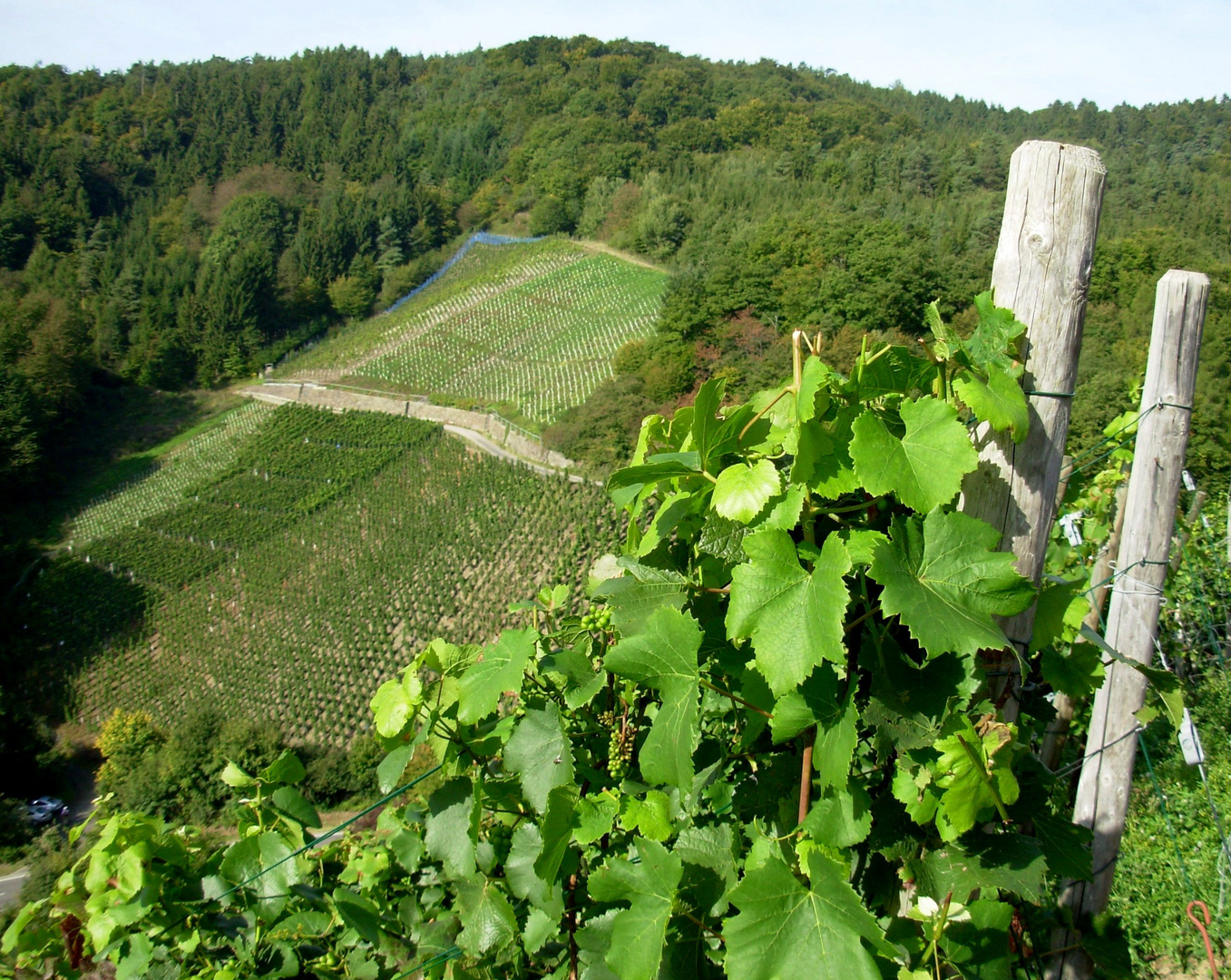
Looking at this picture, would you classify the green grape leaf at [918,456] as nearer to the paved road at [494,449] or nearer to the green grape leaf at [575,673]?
the green grape leaf at [575,673]

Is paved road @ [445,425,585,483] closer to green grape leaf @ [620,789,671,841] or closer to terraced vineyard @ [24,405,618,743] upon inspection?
terraced vineyard @ [24,405,618,743]

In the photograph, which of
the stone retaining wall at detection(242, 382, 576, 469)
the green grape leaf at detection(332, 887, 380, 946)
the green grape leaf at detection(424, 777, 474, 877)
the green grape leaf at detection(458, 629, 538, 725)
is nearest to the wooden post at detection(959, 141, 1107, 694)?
the green grape leaf at detection(458, 629, 538, 725)

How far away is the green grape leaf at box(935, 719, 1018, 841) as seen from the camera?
90 centimetres

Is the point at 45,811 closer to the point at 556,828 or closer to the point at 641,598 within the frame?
the point at 556,828

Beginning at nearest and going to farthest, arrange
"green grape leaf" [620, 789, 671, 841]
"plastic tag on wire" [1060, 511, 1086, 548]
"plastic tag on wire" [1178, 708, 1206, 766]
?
"green grape leaf" [620, 789, 671, 841] < "plastic tag on wire" [1178, 708, 1206, 766] < "plastic tag on wire" [1060, 511, 1086, 548]

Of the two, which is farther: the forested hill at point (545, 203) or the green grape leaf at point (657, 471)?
the forested hill at point (545, 203)

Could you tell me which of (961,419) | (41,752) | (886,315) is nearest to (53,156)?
(41,752)

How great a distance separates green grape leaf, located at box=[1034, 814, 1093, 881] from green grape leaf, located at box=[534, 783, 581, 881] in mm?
658

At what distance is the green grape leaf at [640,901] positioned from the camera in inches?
38.5

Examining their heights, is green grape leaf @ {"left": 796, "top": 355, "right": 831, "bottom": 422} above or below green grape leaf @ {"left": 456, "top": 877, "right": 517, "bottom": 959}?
above

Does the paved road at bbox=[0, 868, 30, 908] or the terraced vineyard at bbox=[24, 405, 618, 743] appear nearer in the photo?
the paved road at bbox=[0, 868, 30, 908]

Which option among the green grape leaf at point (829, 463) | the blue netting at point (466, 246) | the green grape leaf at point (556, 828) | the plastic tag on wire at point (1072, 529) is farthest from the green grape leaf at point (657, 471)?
the blue netting at point (466, 246)

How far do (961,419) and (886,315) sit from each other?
85.1ft

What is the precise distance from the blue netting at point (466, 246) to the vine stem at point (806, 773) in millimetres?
53884
